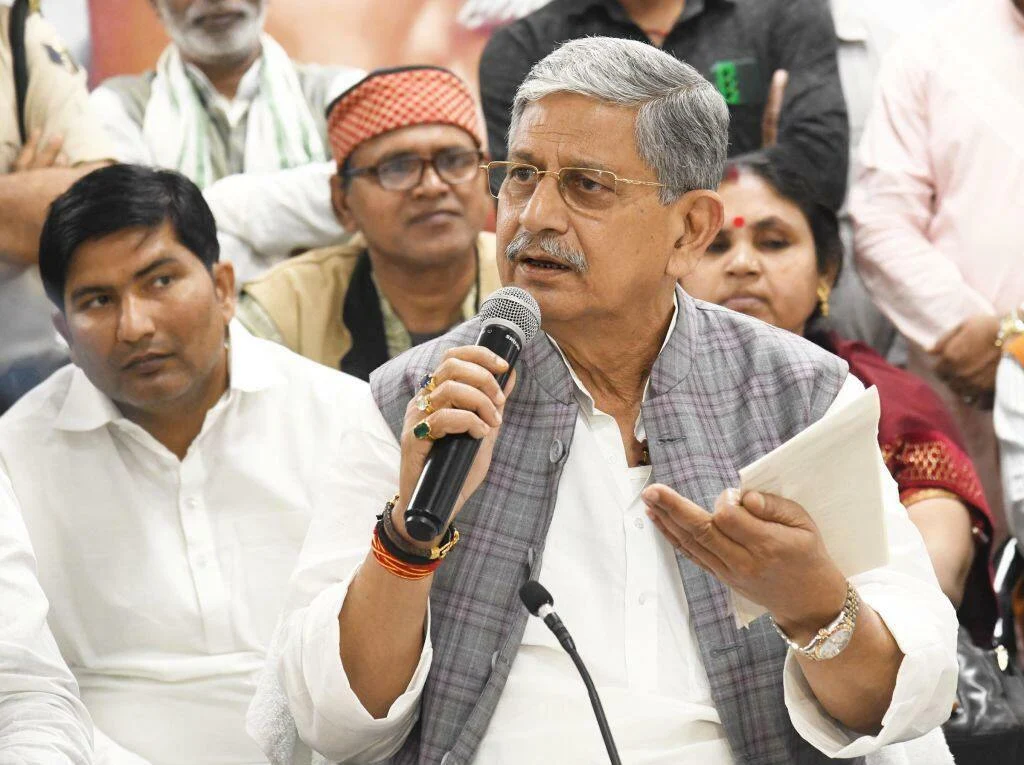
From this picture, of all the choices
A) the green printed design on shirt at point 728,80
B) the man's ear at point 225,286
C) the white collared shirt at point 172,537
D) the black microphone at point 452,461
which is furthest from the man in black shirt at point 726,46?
the black microphone at point 452,461

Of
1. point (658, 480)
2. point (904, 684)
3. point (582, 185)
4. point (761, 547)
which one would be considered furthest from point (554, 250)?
point (904, 684)

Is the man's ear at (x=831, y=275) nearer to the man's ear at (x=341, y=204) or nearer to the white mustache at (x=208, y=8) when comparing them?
the man's ear at (x=341, y=204)

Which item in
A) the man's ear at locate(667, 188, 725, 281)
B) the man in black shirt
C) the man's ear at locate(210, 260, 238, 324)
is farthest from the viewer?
the man in black shirt

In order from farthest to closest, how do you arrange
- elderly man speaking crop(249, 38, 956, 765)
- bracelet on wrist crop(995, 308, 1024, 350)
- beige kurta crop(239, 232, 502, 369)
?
beige kurta crop(239, 232, 502, 369) < bracelet on wrist crop(995, 308, 1024, 350) < elderly man speaking crop(249, 38, 956, 765)

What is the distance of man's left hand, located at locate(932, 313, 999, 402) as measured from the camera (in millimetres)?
3836

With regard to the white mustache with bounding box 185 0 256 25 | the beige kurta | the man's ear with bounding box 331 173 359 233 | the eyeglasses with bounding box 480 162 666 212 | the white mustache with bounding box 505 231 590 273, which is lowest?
the beige kurta

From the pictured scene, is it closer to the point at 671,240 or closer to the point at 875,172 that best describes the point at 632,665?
the point at 671,240

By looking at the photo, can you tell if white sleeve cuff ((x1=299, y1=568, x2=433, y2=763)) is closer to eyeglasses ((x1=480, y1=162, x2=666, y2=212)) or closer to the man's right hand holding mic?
the man's right hand holding mic

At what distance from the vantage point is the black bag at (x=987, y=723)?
2.79 meters

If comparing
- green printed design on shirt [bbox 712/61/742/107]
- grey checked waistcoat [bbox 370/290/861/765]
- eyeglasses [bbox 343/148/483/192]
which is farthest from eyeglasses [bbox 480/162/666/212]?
green printed design on shirt [bbox 712/61/742/107]

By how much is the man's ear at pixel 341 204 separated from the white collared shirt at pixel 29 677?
77.5 inches

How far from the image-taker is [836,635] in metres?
1.99

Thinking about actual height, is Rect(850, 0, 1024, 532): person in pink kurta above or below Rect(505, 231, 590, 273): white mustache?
below

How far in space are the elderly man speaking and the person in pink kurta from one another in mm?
1605
